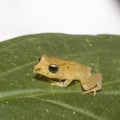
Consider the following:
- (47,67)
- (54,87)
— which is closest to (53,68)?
(47,67)

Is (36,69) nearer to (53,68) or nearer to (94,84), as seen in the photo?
(53,68)

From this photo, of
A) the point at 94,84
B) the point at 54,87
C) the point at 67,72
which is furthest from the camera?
the point at 67,72

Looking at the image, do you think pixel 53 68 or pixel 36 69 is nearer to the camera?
pixel 36 69

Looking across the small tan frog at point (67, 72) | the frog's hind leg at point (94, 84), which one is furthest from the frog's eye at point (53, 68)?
the frog's hind leg at point (94, 84)

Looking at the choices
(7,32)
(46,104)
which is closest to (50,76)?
(46,104)

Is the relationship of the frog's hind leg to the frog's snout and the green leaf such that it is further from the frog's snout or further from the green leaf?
the frog's snout

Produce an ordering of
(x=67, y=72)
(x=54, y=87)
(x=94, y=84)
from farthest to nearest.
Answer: (x=67, y=72) < (x=94, y=84) < (x=54, y=87)

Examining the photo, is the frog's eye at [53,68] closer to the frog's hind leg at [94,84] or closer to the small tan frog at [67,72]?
the small tan frog at [67,72]
